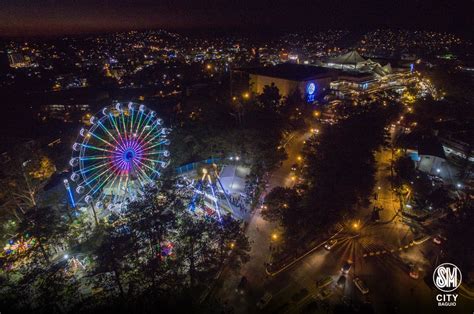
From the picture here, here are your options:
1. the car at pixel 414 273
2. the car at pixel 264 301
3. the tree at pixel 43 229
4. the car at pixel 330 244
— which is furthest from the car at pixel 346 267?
the tree at pixel 43 229

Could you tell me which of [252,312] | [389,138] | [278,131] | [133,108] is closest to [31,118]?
[133,108]

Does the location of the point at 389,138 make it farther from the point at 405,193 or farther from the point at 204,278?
the point at 204,278

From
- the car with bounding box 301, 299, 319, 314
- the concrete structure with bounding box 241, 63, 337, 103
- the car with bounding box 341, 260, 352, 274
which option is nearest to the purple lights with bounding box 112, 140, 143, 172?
the car with bounding box 301, 299, 319, 314

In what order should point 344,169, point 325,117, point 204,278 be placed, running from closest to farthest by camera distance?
point 204,278
point 344,169
point 325,117

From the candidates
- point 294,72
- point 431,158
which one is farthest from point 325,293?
point 294,72

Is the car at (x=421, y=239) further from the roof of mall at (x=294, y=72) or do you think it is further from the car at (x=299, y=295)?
the roof of mall at (x=294, y=72)

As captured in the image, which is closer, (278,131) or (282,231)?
(282,231)
